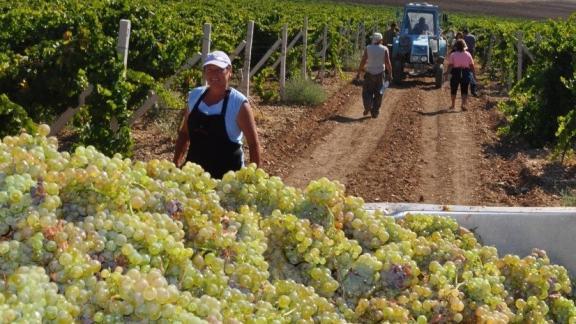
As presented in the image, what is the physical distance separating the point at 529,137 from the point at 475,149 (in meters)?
0.93

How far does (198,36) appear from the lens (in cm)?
1557

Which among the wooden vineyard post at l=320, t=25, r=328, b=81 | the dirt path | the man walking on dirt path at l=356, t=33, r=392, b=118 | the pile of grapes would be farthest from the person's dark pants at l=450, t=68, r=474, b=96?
the pile of grapes

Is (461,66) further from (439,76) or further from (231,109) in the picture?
(231,109)

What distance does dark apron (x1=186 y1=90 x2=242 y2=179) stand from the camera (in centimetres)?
543

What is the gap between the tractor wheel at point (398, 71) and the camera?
82.7 ft

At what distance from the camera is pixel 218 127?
17.8 ft

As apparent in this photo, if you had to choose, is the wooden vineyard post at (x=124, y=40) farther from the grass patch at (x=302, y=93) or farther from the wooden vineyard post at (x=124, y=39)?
the grass patch at (x=302, y=93)

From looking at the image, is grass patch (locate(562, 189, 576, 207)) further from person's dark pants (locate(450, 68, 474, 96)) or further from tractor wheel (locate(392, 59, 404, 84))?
tractor wheel (locate(392, 59, 404, 84))

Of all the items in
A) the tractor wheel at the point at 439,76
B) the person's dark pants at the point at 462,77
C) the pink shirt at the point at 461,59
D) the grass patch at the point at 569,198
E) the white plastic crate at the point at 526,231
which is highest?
the white plastic crate at the point at 526,231

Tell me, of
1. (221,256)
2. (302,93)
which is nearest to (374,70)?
(302,93)

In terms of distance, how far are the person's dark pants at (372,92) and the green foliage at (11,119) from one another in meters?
10.8

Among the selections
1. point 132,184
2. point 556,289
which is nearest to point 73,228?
point 132,184

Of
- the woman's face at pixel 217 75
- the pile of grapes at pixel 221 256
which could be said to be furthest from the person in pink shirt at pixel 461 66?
the pile of grapes at pixel 221 256

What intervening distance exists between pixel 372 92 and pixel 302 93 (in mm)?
1912
